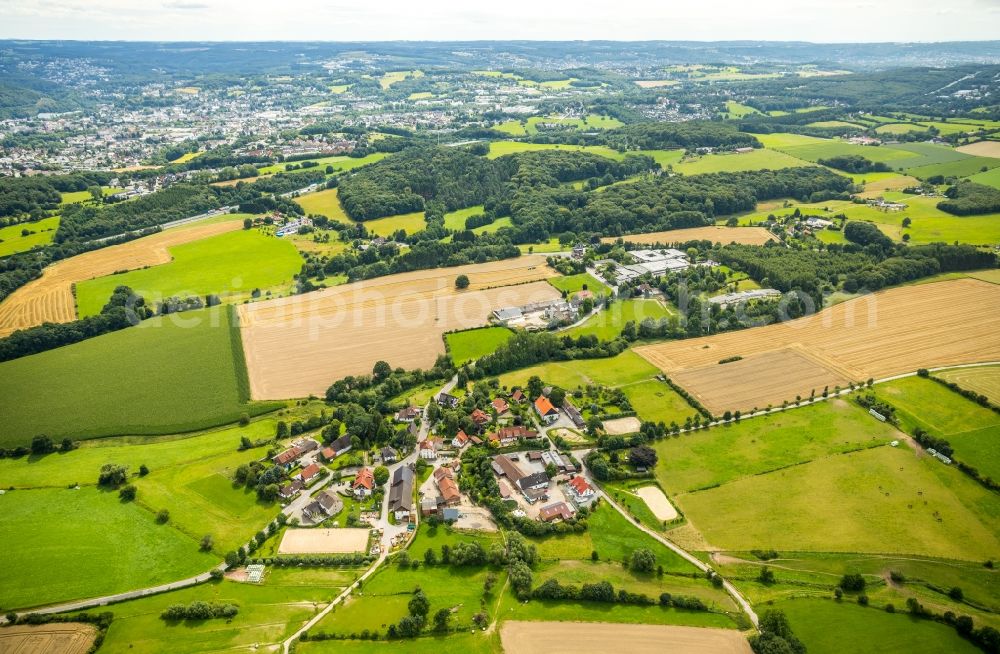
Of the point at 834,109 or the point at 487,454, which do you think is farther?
the point at 834,109

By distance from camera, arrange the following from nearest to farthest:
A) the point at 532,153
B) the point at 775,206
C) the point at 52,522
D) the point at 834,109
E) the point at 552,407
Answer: the point at 52,522
the point at 552,407
the point at 775,206
the point at 532,153
the point at 834,109

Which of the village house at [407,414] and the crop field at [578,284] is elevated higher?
the crop field at [578,284]

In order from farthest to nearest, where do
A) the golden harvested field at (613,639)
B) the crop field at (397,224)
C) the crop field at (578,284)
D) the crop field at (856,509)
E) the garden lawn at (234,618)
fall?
the crop field at (397,224), the crop field at (578,284), the crop field at (856,509), the garden lawn at (234,618), the golden harvested field at (613,639)

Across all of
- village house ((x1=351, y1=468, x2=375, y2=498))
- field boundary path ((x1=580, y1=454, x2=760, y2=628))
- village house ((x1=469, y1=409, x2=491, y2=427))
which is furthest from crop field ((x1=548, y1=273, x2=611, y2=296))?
village house ((x1=351, y1=468, x2=375, y2=498))

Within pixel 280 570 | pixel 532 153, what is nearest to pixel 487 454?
pixel 280 570

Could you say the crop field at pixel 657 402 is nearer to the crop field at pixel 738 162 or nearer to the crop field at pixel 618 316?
the crop field at pixel 618 316

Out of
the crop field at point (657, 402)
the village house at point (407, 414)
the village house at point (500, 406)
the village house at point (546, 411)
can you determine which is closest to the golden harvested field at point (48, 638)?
the village house at point (407, 414)

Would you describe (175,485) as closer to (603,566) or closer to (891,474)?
→ (603,566)

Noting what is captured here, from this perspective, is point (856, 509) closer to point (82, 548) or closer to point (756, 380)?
point (756, 380)
